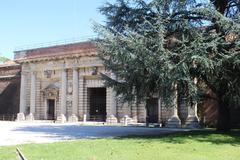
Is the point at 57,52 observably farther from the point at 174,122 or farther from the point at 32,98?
the point at 174,122

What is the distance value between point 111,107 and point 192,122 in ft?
32.8

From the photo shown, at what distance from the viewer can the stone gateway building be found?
130 feet

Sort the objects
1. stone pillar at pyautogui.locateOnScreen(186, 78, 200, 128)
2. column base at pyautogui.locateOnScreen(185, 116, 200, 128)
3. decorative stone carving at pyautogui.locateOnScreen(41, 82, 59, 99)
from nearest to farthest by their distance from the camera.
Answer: column base at pyautogui.locateOnScreen(185, 116, 200, 128) < stone pillar at pyautogui.locateOnScreen(186, 78, 200, 128) < decorative stone carving at pyautogui.locateOnScreen(41, 82, 59, 99)

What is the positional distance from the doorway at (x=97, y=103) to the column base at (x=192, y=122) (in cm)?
1198

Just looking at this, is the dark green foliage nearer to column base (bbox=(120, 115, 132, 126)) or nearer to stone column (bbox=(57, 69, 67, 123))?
column base (bbox=(120, 115, 132, 126))

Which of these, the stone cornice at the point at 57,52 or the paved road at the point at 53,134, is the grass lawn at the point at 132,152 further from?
the stone cornice at the point at 57,52

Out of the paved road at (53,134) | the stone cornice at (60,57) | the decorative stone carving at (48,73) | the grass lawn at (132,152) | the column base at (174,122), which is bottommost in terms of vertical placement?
the grass lawn at (132,152)

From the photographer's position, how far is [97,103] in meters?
43.9

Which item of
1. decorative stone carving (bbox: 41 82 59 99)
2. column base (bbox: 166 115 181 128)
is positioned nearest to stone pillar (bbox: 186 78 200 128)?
column base (bbox: 166 115 181 128)

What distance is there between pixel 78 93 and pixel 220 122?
23444 mm

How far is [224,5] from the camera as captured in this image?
2198cm

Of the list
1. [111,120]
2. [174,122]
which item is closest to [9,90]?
[111,120]

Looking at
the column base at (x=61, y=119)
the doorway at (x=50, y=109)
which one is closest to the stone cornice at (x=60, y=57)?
the doorway at (x=50, y=109)

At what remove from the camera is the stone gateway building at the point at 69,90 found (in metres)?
39.8
